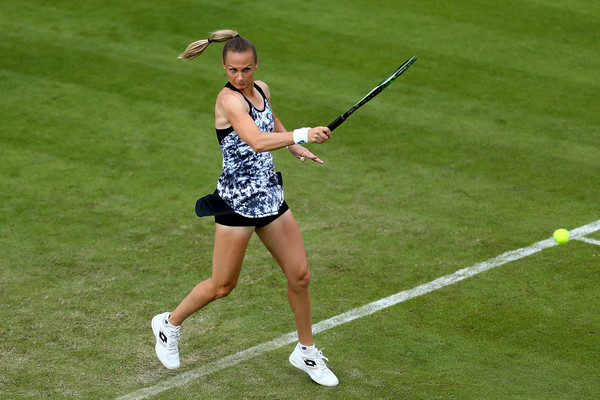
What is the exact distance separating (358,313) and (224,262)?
66.5 inches

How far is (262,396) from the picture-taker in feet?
20.9

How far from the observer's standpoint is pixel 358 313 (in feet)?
25.1

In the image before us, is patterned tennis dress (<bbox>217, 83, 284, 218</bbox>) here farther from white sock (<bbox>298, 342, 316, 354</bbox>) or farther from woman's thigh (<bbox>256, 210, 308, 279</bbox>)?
white sock (<bbox>298, 342, 316, 354</bbox>)

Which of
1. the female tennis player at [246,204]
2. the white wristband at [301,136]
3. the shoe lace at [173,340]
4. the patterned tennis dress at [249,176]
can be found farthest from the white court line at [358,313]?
the white wristband at [301,136]

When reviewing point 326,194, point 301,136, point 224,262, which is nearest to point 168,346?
point 224,262

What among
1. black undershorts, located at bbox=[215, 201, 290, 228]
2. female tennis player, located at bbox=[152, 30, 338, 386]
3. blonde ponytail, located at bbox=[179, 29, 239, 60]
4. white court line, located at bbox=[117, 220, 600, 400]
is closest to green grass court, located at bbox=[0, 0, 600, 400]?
white court line, located at bbox=[117, 220, 600, 400]

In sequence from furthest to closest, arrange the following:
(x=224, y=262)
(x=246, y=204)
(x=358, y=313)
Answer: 1. (x=358, y=313)
2. (x=224, y=262)
3. (x=246, y=204)

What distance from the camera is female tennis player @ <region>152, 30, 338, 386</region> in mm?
6219

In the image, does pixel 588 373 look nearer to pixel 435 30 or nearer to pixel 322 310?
pixel 322 310

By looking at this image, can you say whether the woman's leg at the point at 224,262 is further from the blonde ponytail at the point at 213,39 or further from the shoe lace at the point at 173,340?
the blonde ponytail at the point at 213,39

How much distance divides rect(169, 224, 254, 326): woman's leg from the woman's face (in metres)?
1.06

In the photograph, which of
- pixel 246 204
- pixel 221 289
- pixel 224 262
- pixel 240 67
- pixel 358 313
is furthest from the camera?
pixel 358 313

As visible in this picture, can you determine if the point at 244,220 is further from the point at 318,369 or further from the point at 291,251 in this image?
the point at 318,369


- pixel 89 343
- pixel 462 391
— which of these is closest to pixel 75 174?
pixel 89 343
